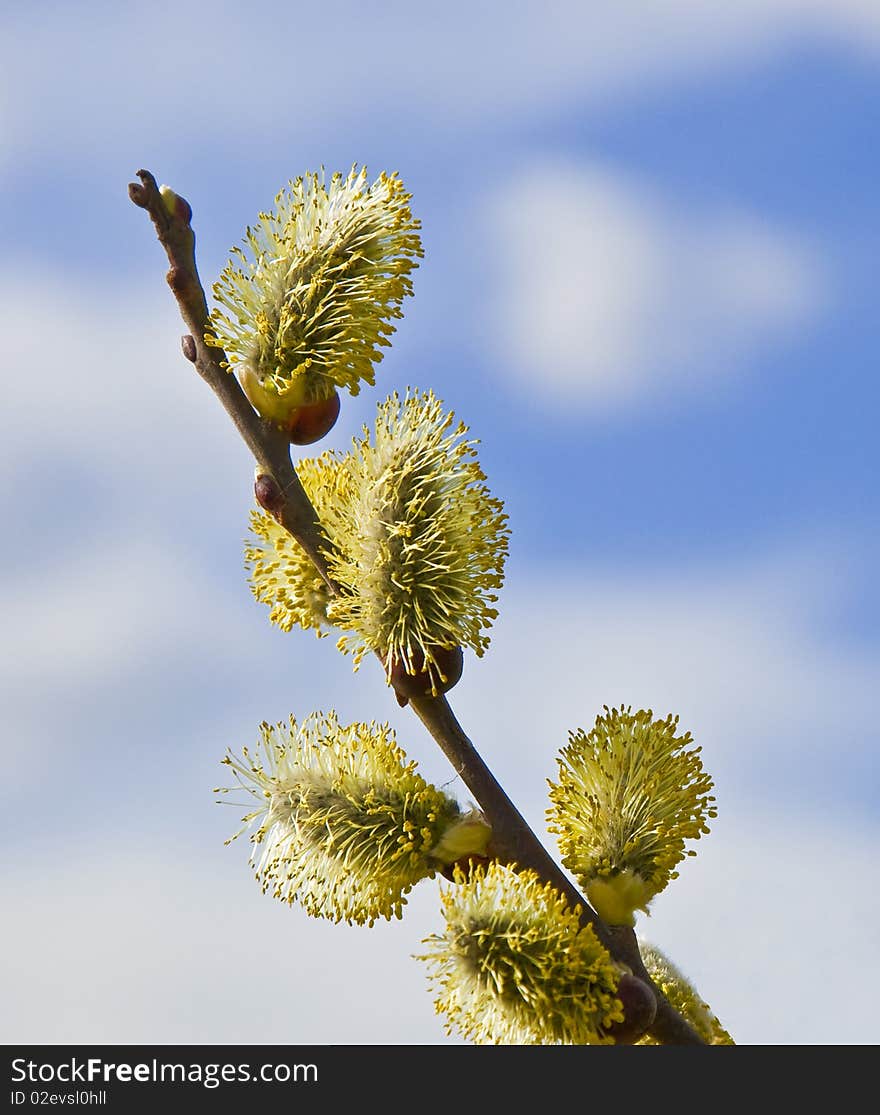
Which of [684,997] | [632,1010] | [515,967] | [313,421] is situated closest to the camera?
[515,967]

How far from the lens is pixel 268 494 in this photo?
2619mm

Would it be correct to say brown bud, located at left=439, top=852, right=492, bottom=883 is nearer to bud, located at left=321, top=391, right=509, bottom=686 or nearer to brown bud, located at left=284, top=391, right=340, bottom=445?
bud, located at left=321, top=391, right=509, bottom=686

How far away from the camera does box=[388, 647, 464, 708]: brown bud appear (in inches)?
101

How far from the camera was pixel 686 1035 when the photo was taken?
2.75m

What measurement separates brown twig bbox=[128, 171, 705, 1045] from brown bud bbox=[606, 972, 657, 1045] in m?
0.11

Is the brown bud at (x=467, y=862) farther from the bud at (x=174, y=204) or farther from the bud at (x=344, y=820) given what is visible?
the bud at (x=174, y=204)

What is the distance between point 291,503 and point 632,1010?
1.15m

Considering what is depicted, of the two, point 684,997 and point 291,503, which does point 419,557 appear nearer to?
point 291,503

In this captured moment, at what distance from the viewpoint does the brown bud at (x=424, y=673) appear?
2.55m

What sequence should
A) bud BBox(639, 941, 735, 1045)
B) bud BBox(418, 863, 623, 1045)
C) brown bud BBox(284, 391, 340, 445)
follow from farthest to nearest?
1. bud BBox(639, 941, 735, 1045)
2. brown bud BBox(284, 391, 340, 445)
3. bud BBox(418, 863, 623, 1045)

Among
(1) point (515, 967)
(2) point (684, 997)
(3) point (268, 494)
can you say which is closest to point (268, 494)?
(3) point (268, 494)

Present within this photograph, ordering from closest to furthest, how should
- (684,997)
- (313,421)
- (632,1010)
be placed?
(632,1010)
(313,421)
(684,997)

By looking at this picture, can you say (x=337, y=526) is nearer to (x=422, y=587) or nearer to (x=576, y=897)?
(x=422, y=587)

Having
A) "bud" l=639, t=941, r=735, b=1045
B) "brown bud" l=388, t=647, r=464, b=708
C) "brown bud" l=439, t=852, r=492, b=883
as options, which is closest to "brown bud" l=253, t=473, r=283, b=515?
"brown bud" l=388, t=647, r=464, b=708
